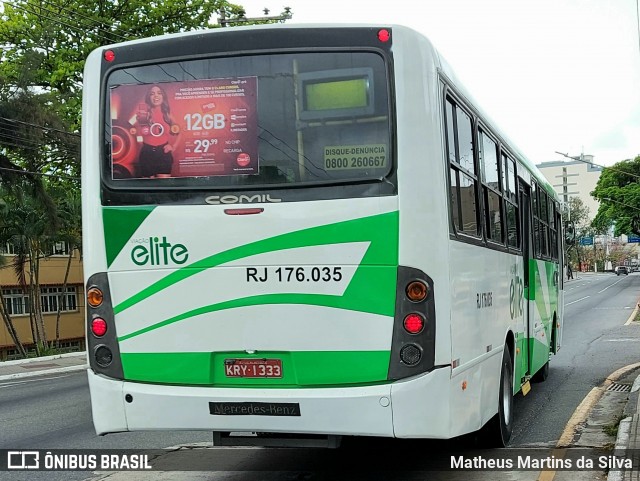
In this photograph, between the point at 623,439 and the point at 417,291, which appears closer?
the point at 417,291

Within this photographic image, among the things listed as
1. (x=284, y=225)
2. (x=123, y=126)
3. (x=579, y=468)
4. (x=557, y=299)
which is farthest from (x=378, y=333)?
(x=557, y=299)

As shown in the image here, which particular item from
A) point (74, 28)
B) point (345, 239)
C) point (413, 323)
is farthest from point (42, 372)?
point (413, 323)

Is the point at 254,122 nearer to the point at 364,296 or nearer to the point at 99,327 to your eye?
the point at 364,296

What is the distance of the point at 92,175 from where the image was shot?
605cm

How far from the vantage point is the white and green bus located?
5.41 meters

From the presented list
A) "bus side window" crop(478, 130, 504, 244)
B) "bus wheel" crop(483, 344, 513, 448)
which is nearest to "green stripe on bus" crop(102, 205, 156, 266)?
"bus side window" crop(478, 130, 504, 244)

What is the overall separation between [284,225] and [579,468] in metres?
3.68

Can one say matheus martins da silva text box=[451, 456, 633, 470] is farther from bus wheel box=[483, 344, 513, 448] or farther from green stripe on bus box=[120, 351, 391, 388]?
green stripe on bus box=[120, 351, 391, 388]

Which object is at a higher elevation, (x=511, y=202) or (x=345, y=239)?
(x=511, y=202)

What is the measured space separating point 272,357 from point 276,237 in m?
0.82

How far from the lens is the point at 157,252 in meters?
5.81

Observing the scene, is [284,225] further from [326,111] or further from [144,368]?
[144,368]

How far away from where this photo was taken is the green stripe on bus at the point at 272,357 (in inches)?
213

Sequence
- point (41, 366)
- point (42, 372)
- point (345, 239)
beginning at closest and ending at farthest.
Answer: point (345, 239) < point (42, 372) < point (41, 366)
